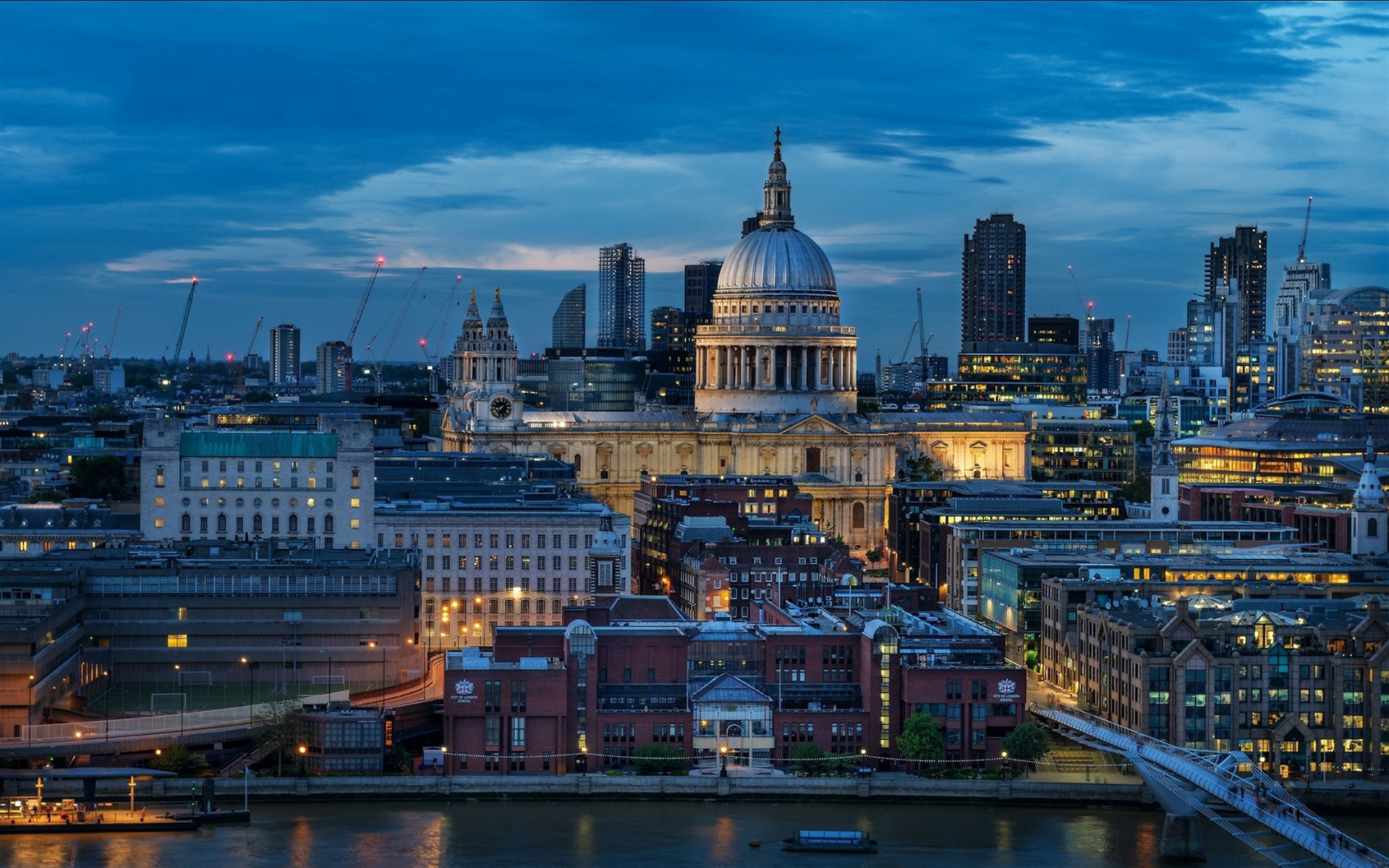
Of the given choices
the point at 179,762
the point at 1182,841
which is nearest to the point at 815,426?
the point at 179,762

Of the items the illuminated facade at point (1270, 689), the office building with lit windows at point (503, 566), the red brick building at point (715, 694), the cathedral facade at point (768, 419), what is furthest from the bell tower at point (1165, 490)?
the red brick building at point (715, 694)

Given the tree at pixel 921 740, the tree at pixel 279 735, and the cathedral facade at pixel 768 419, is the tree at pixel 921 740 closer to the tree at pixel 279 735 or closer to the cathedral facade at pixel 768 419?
the tree at pixel 279 735

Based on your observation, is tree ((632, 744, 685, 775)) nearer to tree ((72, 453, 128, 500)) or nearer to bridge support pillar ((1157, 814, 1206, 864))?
bridge support pillar ((1157, 814, 1206, 864))

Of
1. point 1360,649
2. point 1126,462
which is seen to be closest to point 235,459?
point 1360,649

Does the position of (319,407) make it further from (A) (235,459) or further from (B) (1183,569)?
(B) (1183,569)

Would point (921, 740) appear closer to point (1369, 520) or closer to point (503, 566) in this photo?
point (503, 566)

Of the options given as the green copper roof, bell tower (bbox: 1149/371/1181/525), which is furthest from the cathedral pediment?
the green copper roof

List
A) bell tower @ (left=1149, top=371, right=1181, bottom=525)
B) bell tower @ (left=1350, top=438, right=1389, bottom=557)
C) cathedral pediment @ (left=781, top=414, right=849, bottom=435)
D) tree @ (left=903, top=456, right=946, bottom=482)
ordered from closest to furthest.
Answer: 1. bell tower @ (left=1350, top=438, right=1389, bottom=557)
2. bell tower @ (left=1149, top=371, right=1181, bottom=525)
3. tree @ (left=903, top=456, right=946, bottom=482)
4. cathedral pediment @ (left=781, top=414, right=849, bottom=435)
